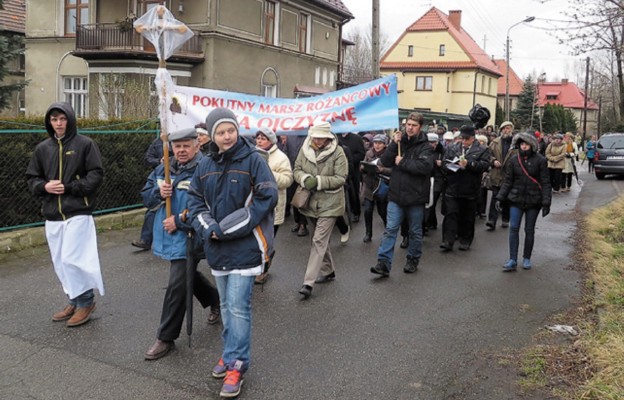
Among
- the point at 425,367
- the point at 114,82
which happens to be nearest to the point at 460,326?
the point at 425,367

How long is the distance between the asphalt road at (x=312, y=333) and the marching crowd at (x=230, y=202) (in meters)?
0.26

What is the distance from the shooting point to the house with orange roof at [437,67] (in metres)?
54.1

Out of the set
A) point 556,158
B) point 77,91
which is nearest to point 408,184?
point 556,158

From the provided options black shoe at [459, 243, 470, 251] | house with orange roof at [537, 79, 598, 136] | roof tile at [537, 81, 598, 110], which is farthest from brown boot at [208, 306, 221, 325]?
roof tile at [537, 81, 598, 110]

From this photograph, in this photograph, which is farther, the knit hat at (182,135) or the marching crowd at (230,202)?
the knit hat at (182,135)

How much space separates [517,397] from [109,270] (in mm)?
5006

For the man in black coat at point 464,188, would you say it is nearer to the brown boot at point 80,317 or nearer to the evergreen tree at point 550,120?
the brown boot at point 80,317

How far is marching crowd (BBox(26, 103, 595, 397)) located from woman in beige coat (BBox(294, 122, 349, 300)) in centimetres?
1

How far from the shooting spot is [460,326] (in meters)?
5.35

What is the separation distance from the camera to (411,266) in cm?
723

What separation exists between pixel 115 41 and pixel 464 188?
1811cm

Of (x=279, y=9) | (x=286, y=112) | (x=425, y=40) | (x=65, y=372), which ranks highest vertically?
(x=425, y=40)

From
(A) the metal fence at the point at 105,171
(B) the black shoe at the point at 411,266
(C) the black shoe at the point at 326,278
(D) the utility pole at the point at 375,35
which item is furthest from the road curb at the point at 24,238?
(D) the utility pole at the point at 375,35

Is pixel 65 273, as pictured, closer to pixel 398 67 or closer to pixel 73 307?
pixel 73 307
